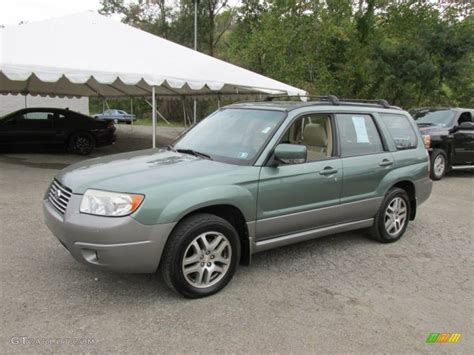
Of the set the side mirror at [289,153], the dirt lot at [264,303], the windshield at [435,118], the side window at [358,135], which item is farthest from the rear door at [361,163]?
the windshield at [435,118]

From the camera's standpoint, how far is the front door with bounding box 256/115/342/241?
3.94 m

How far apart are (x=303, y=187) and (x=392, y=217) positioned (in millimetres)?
1781

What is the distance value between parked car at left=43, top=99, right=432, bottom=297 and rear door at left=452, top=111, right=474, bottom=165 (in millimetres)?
5816

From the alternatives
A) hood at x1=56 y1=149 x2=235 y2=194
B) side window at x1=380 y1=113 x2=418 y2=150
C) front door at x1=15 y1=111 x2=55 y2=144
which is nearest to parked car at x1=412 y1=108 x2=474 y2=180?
side window at x1=380 y1=113 x2=418 y2=150

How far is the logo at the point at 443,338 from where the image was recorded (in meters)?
3.13

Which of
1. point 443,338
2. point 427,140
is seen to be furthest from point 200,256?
point 427,140

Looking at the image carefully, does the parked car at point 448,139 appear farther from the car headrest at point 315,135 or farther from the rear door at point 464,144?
the car headrest at point 315,135

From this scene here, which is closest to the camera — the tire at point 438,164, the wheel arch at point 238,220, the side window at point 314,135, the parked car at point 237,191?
the parked car at point 237,191

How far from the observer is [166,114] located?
4172 centimetres

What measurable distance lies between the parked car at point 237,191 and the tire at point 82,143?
31.5 feet

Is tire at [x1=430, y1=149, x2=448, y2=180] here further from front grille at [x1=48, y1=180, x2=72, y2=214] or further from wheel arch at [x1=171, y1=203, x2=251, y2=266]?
front grille at [x1=48, y1=180, x2=72, y2=214]

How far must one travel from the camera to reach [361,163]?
4.77m

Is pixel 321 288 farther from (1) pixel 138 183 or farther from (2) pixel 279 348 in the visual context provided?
(1) pixel 138 183

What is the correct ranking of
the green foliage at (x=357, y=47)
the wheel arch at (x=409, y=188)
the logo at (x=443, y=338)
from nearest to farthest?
the logo at (x=443, y=338), the wheel arch at (x=409, y=188), the green foliage at (x=357, y=47)
